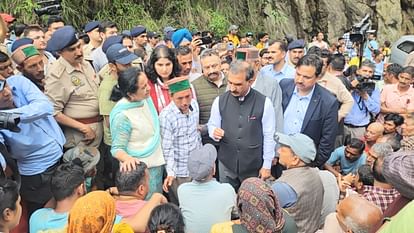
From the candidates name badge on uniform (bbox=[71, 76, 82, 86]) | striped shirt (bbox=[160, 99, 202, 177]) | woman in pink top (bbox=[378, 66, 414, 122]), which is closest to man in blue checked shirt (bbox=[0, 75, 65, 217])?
name badge on uniform (bbox=[71, 76, 82, 86])

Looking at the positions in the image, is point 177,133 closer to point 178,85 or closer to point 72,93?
point 178,85

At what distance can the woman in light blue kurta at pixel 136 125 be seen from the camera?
3170 mm

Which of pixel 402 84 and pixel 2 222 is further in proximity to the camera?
pixel 402 84

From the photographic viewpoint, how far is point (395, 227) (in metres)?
1.48

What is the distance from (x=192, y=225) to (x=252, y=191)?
779mm

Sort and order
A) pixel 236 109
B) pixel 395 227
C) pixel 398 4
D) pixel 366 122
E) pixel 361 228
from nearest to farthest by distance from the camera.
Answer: pixel 395 227
pixel 361 228
pixel 236 109
pixel 366 122
pixel 398 4

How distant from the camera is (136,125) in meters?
3.21

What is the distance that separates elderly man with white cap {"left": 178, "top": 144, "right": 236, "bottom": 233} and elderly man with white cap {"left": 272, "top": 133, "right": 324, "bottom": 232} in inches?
13.0

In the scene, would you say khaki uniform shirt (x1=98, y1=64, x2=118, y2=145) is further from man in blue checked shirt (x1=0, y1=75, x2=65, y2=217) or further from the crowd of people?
man in blue checked shirt (x1=0, y1=75, x2=65, y2=217)

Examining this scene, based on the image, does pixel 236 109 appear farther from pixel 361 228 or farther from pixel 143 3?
pixel 143 3

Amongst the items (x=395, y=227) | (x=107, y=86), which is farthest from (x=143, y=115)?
(x=395, y=227)

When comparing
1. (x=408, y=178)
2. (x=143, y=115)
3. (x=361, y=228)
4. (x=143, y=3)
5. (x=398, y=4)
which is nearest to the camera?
(x=408, y=178)

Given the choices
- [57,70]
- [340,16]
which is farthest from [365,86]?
[340,16]

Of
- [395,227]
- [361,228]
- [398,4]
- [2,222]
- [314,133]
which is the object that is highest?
[395,227]
